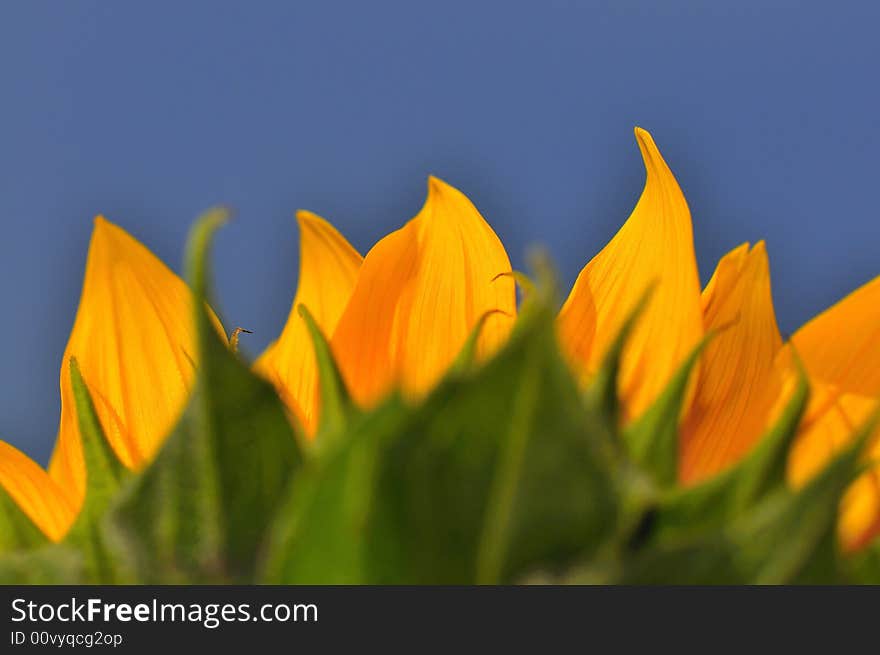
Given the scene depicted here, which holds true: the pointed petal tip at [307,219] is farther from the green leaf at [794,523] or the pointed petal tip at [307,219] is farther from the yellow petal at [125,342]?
the green leaf at [794,523]

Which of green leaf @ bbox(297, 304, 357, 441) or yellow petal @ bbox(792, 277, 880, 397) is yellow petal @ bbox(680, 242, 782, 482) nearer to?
yellow petal @ bbox(792, 277, 880, 397)

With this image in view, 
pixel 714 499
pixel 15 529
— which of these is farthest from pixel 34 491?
pixel 714 499

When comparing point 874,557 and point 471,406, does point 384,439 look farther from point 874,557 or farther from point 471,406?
point 874,557

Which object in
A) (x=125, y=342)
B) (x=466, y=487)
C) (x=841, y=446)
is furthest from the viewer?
(x=125, y=342)

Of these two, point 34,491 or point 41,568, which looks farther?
point 34,491

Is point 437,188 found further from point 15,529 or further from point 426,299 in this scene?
point 15,529

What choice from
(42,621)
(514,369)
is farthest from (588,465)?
(42,621)

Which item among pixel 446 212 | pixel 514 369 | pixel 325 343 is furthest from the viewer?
pixel 446 212

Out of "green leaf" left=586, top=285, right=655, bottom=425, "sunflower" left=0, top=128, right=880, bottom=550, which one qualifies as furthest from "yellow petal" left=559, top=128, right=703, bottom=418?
"green leaf" left=586, top=285, right=655, bottom=425
